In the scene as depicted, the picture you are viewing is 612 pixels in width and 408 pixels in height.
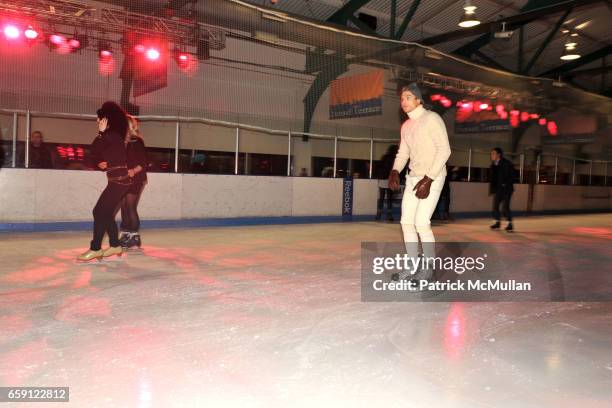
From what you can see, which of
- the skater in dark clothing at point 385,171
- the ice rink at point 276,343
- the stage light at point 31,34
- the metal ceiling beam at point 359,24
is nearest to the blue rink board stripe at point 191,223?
the skater in dark clothing at point 385,171

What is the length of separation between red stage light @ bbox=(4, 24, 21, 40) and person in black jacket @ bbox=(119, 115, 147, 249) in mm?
5184

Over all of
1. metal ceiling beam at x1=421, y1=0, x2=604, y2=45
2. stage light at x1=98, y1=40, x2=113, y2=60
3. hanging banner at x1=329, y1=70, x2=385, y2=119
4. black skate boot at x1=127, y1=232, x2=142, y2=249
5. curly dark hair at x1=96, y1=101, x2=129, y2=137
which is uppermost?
metal ceiling beam at x1=421, y1=0, x2=604, y2=45

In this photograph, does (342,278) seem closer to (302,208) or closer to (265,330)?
(265,330)

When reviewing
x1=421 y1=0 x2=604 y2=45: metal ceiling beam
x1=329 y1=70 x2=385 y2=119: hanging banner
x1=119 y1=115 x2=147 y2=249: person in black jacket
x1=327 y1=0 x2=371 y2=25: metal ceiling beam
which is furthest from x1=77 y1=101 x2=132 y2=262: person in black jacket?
x1=421 y1=0 x2=604 y2=45: metal ceiling beam

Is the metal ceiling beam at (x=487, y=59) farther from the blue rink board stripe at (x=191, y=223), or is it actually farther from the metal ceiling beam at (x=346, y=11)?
the blue rink board stripe at (x=191, y=223)

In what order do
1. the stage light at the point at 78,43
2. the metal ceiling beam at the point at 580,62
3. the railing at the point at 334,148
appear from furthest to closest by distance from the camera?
1. the metal ceiling beam at the point at 580,62
2. the stage light at the point at 78,43
3. the railing at the point at 334,148

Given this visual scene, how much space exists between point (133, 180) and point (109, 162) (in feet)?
2.22

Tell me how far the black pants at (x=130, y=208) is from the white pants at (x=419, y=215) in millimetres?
2892

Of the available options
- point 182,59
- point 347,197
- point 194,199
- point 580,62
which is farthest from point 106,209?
point 580,62

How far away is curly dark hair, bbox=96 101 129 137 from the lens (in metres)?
4.14

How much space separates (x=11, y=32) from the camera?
27.6 feet

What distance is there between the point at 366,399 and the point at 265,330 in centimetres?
88

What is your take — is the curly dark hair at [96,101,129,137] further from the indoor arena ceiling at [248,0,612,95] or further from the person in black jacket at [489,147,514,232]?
the indoor arena ceiling at [248,0,612,95]

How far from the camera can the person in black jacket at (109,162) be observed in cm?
413
